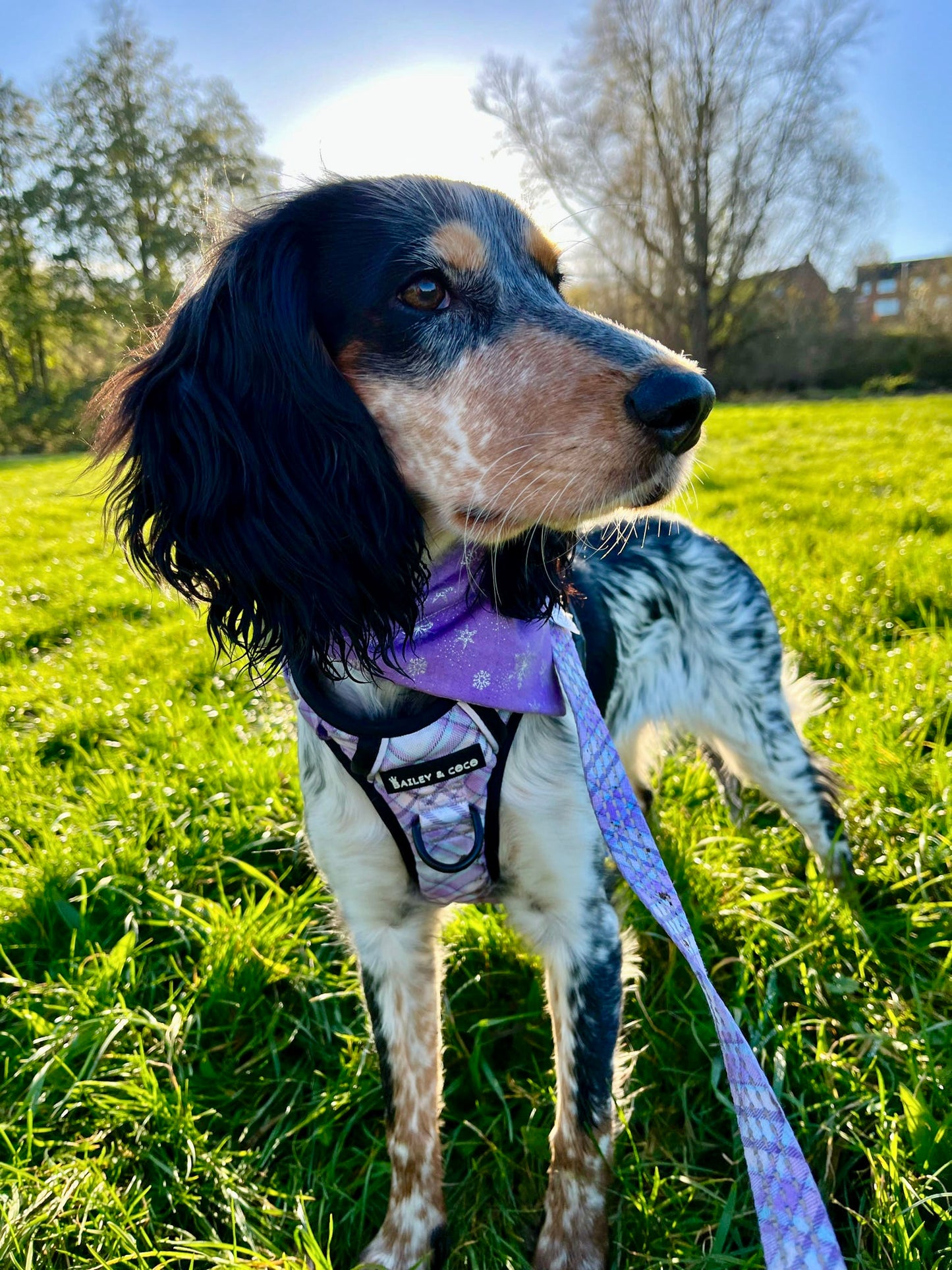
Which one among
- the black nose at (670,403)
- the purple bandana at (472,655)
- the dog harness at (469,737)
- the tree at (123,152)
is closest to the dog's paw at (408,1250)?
the dog harness at (469,737)

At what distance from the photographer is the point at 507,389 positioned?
1.45m

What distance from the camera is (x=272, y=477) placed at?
150 centimetres

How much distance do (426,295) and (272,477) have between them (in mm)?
456

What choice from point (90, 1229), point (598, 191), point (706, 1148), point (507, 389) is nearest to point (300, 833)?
point (90, 1229)

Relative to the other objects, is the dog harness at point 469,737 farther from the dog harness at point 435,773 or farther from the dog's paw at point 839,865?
the dog's paw at point 839,865

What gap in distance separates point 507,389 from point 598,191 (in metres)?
26.0

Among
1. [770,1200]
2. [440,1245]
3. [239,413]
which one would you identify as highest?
[239,413]

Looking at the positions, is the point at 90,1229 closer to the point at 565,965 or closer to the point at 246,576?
the point at 565,965

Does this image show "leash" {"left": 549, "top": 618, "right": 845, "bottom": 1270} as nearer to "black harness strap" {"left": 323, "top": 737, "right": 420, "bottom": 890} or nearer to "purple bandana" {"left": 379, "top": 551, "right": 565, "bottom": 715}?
"purple bandana" {"left": 379, "top": 551, "right": 565, "bottom": 715}

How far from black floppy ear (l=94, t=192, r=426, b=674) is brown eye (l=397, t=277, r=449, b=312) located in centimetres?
19

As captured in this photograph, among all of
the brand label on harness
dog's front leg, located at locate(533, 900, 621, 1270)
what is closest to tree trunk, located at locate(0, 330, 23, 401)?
the brand label on harness

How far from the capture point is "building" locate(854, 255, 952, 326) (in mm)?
24516

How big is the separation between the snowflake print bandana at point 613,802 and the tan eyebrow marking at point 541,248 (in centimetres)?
70

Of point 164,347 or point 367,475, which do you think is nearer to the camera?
point 367,475
